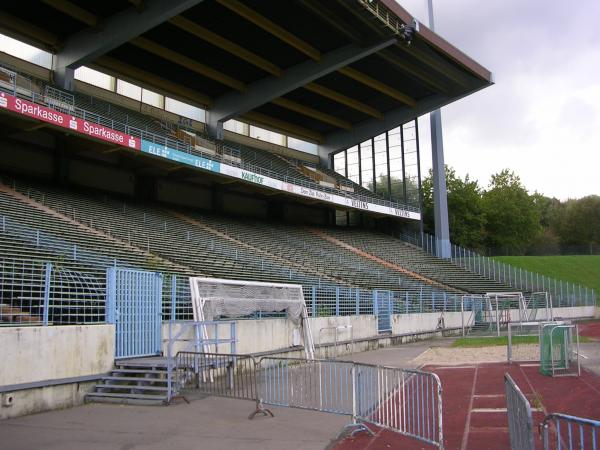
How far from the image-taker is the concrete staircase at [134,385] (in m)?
10.6

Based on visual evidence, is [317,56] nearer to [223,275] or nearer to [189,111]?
[189,111]

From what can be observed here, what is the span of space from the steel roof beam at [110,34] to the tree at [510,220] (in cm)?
4635

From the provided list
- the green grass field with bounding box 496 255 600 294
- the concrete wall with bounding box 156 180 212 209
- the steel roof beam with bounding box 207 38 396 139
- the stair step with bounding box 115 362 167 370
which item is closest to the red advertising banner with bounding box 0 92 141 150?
the concrete wall with bounding box 156 180 212 209

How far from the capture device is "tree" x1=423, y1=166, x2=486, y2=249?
198ft

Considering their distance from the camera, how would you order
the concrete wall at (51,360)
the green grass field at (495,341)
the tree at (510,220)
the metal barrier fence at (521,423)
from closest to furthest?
the metal barrier fence at (521,423) < the concrete wall at (51,360) < the green grass field at (495,341) < the tree at (510,220)

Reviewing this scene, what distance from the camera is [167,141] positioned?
94.0 ft

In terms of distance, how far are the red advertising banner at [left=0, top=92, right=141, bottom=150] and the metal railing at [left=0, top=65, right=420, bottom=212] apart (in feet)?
1.66

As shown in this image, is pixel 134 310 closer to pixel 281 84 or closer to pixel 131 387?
pixel 131 387

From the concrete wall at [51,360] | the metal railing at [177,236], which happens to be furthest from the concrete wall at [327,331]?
the metal railing at [177,236]

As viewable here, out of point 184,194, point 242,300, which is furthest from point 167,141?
point 242,300

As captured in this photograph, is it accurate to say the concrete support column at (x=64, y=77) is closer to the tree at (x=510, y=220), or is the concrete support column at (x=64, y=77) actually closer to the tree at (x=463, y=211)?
the tree at (x=463, y=211)

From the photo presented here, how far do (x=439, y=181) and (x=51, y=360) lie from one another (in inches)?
1559

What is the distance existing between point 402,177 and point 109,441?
136 feet

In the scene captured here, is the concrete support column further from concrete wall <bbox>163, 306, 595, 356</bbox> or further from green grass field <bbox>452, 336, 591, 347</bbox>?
green grass field <bbox>452, 336, 591, 347</bbox>
